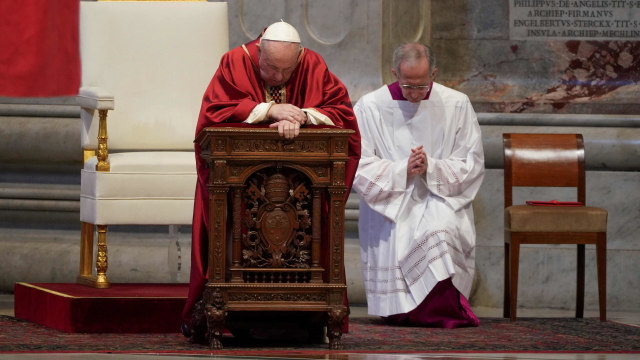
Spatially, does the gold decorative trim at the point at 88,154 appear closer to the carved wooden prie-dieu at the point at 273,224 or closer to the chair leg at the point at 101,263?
the chair leg at the point at 101,263

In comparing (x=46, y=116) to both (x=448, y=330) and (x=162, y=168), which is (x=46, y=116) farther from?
(x=448, y=330)

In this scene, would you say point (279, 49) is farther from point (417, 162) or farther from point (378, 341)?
point (417, 162)

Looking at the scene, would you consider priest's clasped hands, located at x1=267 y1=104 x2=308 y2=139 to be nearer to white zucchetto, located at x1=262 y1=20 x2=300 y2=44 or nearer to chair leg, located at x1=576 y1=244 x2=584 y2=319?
white zucchetto, located at x1=262 y1=20 x2=300 y2=44

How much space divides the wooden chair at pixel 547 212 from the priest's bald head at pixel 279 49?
1827mm

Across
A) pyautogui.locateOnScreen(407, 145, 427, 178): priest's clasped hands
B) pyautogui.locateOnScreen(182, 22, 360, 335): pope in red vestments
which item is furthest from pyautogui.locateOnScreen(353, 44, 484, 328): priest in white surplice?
pyautogui.locateOnScreen(182, 22, 360, 335): pope in red vestments

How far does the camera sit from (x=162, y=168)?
584cm

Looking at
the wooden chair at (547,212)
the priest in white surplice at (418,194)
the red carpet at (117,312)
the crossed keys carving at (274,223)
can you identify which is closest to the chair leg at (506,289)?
the wooden chair at (547,212)

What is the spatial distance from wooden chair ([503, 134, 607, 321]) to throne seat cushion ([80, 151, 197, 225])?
1673 millimetres

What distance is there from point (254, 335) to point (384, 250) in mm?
1343

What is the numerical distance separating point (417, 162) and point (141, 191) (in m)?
1.39

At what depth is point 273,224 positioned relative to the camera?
15.7ft

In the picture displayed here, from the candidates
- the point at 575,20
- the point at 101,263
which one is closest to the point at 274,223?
the point at 101,263

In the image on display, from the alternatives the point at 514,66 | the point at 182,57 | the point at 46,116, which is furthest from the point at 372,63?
the point at 46,116

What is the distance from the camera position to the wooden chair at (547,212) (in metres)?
6.30
